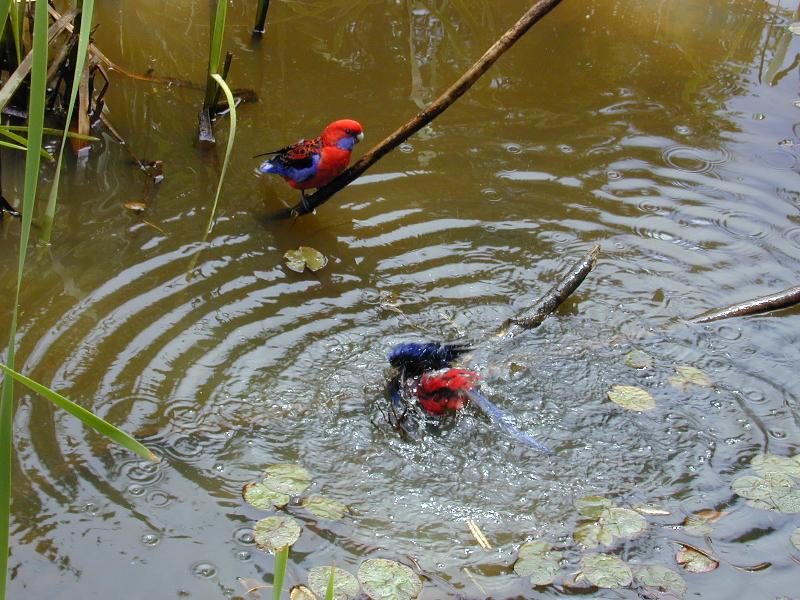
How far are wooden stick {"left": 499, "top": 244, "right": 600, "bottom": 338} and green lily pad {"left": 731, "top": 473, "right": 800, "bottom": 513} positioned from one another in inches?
48.7

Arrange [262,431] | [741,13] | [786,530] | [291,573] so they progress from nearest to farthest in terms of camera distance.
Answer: [291,573], [786,530], [262,431], [741,13]

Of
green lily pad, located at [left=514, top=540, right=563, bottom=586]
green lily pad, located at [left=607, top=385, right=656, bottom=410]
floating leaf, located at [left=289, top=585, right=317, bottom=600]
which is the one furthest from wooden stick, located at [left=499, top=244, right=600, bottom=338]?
floating leaf, located at [left=289, top=585, right=317, bottom=600]

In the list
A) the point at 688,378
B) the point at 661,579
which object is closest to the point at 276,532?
the point at 661,579

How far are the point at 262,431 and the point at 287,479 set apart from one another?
13.3 inches

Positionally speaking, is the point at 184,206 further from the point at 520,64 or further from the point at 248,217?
the point at 520,64

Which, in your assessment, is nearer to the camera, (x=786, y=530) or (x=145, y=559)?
(x=145, y=559)

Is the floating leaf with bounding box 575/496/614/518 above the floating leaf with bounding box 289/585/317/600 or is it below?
above

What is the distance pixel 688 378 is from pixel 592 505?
3.39ft

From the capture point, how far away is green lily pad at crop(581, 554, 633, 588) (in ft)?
9.78

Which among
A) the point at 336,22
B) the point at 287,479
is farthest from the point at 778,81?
the point at 287,479

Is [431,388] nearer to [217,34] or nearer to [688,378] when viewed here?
[688,378]

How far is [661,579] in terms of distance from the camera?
118 inches

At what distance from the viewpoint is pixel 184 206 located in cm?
487

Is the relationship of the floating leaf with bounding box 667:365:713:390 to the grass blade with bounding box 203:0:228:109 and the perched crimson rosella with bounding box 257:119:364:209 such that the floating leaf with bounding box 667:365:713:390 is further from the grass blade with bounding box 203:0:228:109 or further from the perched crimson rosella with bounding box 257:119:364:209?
the grass blade with bounding box 203:0:228:109
